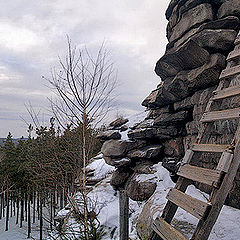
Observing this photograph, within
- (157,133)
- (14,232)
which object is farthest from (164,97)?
(14,232)

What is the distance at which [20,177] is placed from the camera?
2538 centimetres

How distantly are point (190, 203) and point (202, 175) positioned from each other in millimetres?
361

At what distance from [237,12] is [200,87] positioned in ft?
5.82

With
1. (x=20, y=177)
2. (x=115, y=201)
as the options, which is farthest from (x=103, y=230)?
(x=20, y=177)

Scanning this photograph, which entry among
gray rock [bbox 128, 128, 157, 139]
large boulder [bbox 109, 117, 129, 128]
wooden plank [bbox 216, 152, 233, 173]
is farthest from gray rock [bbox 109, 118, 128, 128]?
wooden plank [bbox 216, 152, 233, 173]

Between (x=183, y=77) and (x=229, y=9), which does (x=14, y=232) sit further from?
(x=229, y=9)

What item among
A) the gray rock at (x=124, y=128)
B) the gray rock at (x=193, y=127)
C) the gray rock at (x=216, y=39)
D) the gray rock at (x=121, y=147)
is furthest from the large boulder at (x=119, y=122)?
the gray rock at (x=216, y=39)

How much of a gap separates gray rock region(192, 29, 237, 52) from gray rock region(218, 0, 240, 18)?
0.46m

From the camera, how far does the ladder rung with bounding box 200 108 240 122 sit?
2.74 metres

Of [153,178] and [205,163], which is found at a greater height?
[205,163]

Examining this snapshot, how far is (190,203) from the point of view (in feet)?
8.58

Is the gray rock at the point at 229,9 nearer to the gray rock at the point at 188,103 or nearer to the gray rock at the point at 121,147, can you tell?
the gray rock at the point at 188,103

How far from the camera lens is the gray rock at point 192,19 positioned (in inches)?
203

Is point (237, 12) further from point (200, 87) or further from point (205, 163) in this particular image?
point (205, 163)
